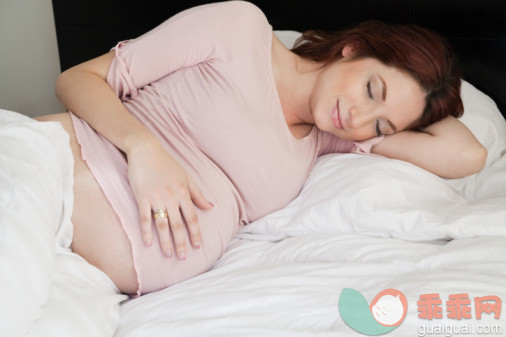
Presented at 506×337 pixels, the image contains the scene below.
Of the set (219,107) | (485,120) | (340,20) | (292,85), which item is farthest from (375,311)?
(340,20)

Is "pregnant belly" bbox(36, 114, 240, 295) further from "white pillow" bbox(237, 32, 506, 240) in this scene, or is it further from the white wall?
the white wall

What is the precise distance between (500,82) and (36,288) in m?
1.56

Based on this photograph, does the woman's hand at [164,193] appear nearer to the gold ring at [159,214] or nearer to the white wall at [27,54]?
the gold ring at [159,214]

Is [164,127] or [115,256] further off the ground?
[164,127]

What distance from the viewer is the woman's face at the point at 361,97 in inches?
49.6

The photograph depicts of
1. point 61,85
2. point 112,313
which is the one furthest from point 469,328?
point 61,85

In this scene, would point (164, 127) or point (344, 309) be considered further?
point (164, 127)

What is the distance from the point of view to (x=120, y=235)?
3.18 feet

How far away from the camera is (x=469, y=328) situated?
716 millimetres

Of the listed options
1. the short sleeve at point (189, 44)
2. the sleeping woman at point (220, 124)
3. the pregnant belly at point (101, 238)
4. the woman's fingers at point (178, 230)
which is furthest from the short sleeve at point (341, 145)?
the pregnant belly at point (101, 238)

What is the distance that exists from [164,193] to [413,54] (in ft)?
2.67

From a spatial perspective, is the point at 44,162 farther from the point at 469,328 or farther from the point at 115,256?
the point at 469,328

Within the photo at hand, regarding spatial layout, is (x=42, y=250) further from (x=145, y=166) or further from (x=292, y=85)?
(x=292, y=85)

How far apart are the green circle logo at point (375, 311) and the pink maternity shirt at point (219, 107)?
0.38m
